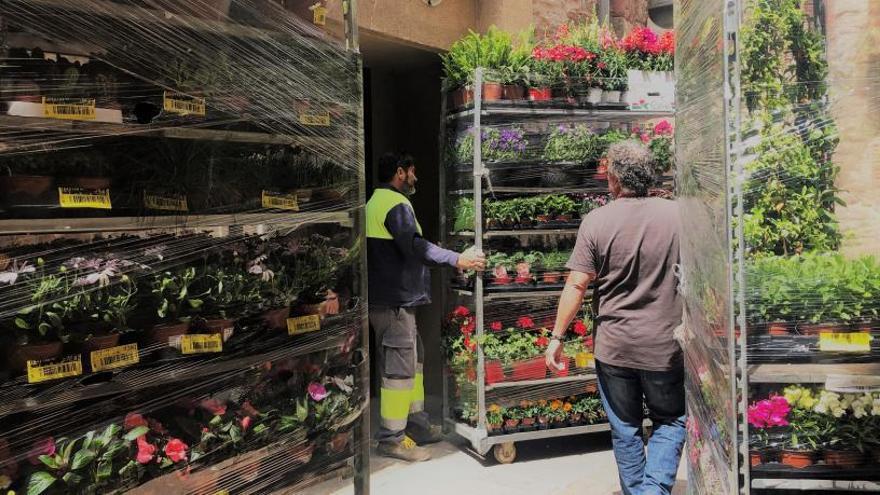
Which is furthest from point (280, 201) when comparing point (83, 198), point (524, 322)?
point (524, 322)

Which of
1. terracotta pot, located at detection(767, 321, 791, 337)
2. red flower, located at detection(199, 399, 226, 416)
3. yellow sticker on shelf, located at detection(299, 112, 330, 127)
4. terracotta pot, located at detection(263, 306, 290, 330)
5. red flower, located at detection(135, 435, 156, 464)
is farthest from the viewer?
yellow sticker on shelf, located at detection(299, 112, 330, 127)

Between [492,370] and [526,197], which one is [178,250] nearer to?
→ [492,370]

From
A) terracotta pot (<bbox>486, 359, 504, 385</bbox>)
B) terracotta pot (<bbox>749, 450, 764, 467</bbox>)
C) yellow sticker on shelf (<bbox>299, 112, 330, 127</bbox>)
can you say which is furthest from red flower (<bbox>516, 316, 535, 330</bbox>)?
yellow sticker on shelf (<bbox>299, 112, 330, 127</bbox>)

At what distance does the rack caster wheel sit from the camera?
4637mm

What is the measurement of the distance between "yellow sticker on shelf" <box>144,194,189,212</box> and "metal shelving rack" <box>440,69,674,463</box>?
2.16m

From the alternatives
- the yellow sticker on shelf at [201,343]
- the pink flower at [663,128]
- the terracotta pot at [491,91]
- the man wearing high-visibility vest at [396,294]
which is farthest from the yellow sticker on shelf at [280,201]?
the pink flower at [663,128]

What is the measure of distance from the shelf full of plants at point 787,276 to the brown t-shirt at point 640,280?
9.1 inches

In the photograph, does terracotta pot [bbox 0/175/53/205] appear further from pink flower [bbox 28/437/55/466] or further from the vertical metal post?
the vertical metal post

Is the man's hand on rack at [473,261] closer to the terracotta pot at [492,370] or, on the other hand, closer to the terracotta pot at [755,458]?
the terracotta pot at [492,370]

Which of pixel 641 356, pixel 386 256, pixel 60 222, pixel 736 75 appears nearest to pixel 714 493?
pixel 641 356

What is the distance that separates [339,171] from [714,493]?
212 centimetres

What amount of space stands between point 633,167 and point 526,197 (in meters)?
1.46

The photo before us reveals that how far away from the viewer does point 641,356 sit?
324 cm

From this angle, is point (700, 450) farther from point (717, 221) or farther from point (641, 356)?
point (717, 221)
